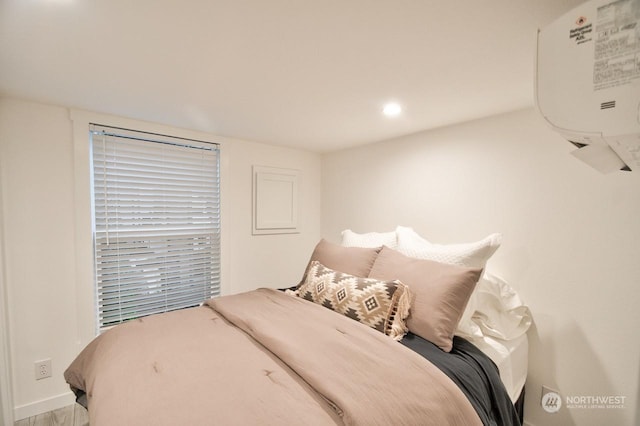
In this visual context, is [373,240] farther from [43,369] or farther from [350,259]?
[43,369]

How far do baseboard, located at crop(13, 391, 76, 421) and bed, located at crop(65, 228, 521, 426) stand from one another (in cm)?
88

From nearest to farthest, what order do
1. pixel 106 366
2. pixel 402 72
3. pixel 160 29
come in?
pixel 160 29 < pixel 106 366 < pixel 402 72

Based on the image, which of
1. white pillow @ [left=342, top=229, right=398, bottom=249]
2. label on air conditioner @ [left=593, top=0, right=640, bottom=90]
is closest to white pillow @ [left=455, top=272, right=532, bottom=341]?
white pillow @ [left=342, top=229, right=398, bottom=249]

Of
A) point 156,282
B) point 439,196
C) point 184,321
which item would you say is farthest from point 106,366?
point 439,196

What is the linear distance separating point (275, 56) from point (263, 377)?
141cm

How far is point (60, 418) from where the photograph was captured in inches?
75.0

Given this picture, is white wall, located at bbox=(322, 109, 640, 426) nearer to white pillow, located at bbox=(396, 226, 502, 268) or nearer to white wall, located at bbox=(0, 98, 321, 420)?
white pillow, located at bbox=(396, 226, 502, 268)

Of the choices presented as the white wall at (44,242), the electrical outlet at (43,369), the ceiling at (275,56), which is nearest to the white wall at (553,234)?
the ceiling at (275,56)

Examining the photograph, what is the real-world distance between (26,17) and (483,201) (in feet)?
8.56

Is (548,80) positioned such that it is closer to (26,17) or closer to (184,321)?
(26,17)

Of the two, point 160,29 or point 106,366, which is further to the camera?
point 106,366

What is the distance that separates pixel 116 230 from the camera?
220 centimetres

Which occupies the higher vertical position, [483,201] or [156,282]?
[483,201]

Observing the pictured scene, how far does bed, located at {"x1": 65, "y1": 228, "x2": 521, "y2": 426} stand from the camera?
938mm
